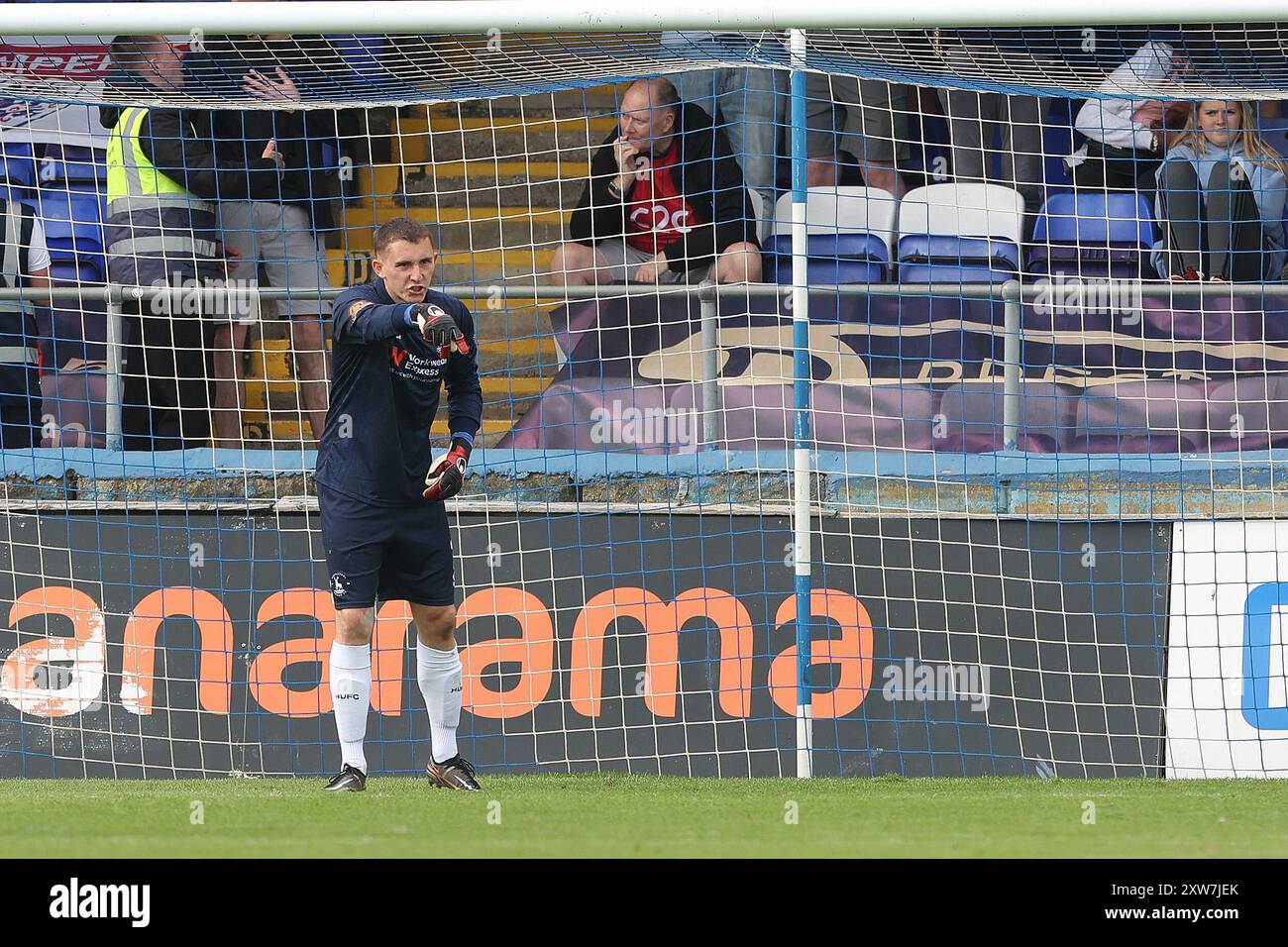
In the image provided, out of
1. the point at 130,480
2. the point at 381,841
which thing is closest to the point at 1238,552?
the point at 381,841

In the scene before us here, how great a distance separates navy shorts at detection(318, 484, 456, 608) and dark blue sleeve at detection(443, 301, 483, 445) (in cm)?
30

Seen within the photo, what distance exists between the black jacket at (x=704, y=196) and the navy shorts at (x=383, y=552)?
99.7 inches

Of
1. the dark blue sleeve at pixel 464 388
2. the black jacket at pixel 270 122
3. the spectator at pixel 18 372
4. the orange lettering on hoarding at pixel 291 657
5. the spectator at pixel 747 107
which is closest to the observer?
the dark blue sleeve at pixel 464 388

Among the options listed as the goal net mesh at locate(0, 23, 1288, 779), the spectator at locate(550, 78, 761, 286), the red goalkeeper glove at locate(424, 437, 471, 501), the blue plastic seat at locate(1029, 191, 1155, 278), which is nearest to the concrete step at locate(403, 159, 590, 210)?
the spectator at locate(550, 78, 761, 286)

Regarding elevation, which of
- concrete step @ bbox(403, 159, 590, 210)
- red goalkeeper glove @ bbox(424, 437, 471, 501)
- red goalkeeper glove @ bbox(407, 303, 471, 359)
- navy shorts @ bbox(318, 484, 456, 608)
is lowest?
navy shorts @ bbox(318, 484, 456, 608)

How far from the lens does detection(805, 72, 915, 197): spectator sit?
27.9 feet

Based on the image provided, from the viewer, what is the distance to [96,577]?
7.30 metres

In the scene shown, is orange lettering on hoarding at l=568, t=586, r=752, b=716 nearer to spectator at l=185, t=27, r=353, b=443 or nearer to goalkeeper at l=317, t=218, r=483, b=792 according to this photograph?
goalkeeper at l=317, t=218, r=483, b=792

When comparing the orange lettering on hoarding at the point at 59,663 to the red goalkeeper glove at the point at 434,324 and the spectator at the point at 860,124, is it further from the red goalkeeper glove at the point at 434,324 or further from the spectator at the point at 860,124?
the spectator at the point at 860,124

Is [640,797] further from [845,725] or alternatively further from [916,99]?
[916,99]

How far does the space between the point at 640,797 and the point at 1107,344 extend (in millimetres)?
3767

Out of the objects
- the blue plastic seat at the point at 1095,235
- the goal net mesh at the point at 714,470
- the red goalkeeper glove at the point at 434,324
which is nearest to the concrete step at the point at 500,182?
the goal net mesh at the point at 714,470

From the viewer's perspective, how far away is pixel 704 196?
25.8 ft

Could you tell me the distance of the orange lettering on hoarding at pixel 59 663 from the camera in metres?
7.26
